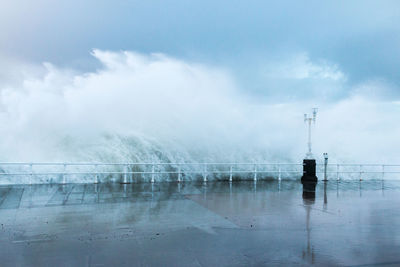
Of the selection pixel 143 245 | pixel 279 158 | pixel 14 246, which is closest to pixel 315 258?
pixel 143 245

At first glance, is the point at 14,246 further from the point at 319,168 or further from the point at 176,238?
the point at 319,168

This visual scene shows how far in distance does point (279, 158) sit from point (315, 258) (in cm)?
1840

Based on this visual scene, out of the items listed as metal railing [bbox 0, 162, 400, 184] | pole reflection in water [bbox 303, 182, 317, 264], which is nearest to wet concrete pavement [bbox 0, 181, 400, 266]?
pole reflection in water [bbox 303, 182, 317, 264]

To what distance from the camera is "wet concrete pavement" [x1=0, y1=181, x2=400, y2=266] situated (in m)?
4.34

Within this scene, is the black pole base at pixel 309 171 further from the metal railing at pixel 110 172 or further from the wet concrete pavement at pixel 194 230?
the wet concrete pavement at pixel 194 230

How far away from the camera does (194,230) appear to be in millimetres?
5727

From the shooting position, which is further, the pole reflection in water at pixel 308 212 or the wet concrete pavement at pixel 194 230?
the pole reflection in water at pixel 308 212

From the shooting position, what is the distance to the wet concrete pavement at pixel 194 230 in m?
4.34

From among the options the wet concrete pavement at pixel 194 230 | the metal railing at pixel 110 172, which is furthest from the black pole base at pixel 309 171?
the wet concrete pavement at pixel 194 230

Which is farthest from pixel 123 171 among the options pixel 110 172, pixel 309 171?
pixel 309 171

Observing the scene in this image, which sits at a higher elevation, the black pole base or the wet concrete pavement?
the black pole base

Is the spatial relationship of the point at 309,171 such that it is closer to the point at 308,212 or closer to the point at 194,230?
the point at 308,212

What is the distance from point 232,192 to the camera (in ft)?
35.1

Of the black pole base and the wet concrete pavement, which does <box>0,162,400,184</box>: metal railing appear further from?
the wet concrete pavement
